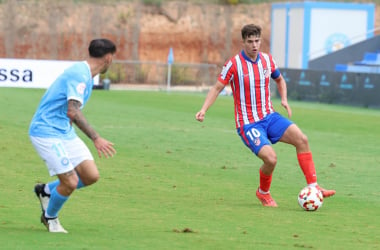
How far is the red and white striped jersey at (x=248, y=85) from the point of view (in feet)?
36.7

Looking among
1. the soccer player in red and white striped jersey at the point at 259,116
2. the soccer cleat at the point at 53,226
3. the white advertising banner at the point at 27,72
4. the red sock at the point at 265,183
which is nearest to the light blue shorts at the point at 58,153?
the soccer cleat at the point at 53,226

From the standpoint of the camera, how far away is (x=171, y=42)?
197ft

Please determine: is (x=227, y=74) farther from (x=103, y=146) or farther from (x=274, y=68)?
(x=103, y=146)

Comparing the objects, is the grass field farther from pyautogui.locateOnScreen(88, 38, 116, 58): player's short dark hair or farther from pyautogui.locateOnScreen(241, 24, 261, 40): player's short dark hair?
pyautogui.locateOnScreen(241, 24, 261, 40): player's short dark hair

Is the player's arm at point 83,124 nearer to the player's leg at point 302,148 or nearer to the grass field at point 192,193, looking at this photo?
the grass field at point 192,193

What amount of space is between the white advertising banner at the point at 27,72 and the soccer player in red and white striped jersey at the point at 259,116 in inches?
831

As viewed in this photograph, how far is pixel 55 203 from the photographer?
28.2 feet

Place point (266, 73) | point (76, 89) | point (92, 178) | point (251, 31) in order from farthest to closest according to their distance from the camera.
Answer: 1. point (266, 73)
2. point (251, 31)
3. point (92, 178)
4. point (76, 89)

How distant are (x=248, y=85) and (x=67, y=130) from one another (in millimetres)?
3187

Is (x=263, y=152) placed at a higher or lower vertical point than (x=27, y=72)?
higher

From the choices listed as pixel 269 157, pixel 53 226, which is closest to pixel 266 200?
pixel 269 157

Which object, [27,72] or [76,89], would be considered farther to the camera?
[27,72]

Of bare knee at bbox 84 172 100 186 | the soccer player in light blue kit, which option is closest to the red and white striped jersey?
the soccer player in light blue kit

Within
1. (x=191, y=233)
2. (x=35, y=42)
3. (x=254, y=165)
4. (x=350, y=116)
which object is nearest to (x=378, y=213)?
(x=191, y=233)
